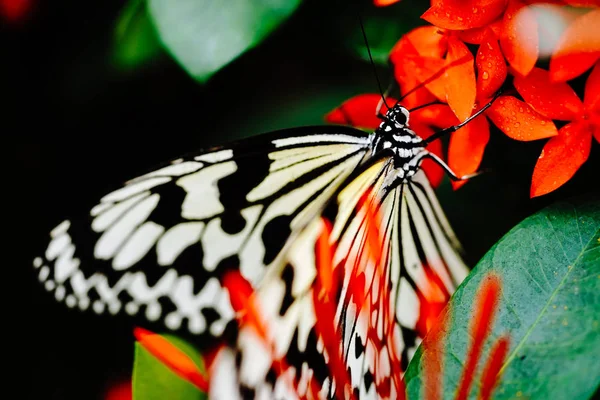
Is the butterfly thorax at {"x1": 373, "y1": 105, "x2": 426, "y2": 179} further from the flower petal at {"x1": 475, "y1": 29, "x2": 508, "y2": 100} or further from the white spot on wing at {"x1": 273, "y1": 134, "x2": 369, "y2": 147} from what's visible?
the flower petal at {"x1": 475, "y1": 29, "x2": 508, "y2": 100}

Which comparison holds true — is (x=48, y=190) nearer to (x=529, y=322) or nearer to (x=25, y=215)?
(x=25, y=215)

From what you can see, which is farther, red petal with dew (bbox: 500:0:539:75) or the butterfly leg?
the butterfly leg

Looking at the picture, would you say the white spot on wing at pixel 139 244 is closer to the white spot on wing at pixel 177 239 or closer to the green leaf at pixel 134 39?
the white spot on wing at pixel 177 239

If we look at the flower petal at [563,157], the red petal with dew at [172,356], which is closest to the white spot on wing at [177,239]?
the red petal with dew at [172,356]

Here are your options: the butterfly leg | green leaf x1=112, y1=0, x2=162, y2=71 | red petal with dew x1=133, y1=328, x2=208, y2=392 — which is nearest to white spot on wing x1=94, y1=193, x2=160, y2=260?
red petal with dew x1=133, y1=328, x2=208, y2=392

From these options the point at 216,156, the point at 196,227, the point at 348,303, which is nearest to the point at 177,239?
the point at 196,227

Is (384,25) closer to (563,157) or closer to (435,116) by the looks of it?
(435,116)

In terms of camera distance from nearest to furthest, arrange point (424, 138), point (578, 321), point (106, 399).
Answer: point (578, 321) → point (424, 138) → point (106, 399)

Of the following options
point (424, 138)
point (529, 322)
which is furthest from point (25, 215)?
point (529, 322)
